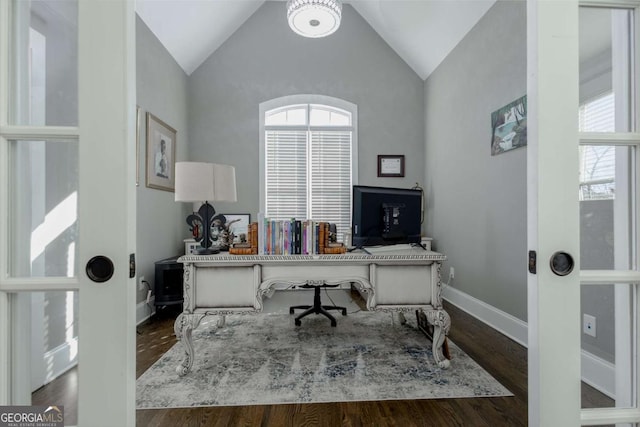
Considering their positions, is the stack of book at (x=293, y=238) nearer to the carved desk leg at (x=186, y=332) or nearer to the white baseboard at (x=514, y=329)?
the carved desk leg at (x=186, y=332)

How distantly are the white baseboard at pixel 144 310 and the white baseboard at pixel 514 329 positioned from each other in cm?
316

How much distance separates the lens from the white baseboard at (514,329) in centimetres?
69

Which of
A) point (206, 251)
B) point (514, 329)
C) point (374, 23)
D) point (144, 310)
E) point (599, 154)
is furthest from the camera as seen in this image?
point (374, 23)

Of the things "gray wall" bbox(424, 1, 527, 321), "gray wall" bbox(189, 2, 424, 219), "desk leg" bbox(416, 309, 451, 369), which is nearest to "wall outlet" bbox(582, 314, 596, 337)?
"desk leg" bbox(416, 309, 451, 369)

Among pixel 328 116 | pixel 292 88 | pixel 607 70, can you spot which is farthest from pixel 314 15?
pixel 607 70

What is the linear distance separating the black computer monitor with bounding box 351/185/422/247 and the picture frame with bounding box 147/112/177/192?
2.20 meters

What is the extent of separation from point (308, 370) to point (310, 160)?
9.99ft

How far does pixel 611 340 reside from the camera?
729 mm

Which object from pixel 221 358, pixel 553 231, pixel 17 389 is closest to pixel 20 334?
pixel 17 389

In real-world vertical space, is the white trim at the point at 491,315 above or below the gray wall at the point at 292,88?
below

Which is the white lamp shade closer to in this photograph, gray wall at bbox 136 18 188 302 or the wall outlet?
gray wall at bbox 136 18 188 302

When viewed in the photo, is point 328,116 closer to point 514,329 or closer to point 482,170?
point 482,170

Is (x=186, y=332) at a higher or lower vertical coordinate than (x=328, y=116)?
lower

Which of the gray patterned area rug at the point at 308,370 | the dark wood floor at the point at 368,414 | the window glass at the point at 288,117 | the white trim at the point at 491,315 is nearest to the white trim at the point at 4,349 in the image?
the dark wood floor at the point at 368,414
